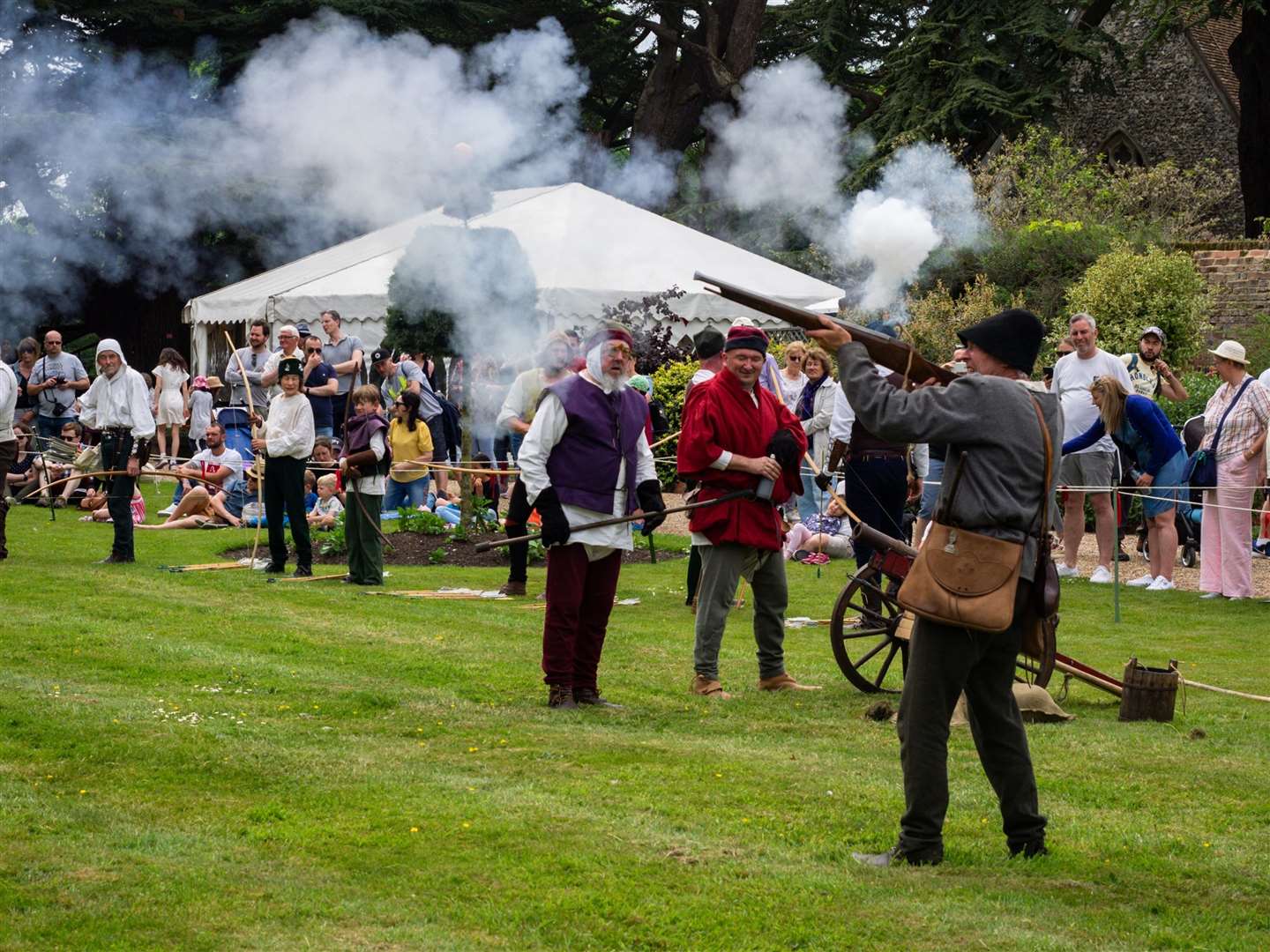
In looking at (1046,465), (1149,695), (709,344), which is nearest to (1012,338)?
(1046,465)

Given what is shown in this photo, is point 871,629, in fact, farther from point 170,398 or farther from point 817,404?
point 170,398

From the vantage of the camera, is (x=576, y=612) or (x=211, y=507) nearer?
(x=576, y=612)

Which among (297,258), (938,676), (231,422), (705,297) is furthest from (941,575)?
(297,258)

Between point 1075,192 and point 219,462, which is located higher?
point 1075,192

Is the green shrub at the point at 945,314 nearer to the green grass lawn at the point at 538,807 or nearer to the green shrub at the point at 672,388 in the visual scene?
the green shrub at the point at 672,388

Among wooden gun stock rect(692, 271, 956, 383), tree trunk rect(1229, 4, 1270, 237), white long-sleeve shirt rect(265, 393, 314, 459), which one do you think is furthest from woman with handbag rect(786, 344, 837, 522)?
tree trunk rect(1229, 4, 1270, 237)

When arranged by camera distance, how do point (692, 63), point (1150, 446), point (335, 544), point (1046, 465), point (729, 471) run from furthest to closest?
point (692, 63) < point (335, 544) < point (1150, 446) < point (729, 471) < point (1046, 465)

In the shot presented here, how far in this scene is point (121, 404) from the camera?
566 inches

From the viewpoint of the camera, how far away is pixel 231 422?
764 inches

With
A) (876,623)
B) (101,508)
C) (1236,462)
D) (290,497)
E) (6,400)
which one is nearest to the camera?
(876,623)

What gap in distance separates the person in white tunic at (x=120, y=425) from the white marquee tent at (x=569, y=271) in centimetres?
768

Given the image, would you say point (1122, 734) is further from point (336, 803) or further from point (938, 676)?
point (336, 803)

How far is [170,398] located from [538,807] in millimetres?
16551

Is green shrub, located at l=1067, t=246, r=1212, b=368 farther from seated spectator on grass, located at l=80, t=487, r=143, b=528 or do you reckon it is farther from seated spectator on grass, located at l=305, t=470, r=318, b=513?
seated spectator on grass, located at l=80, t=487, r=143, b=528
